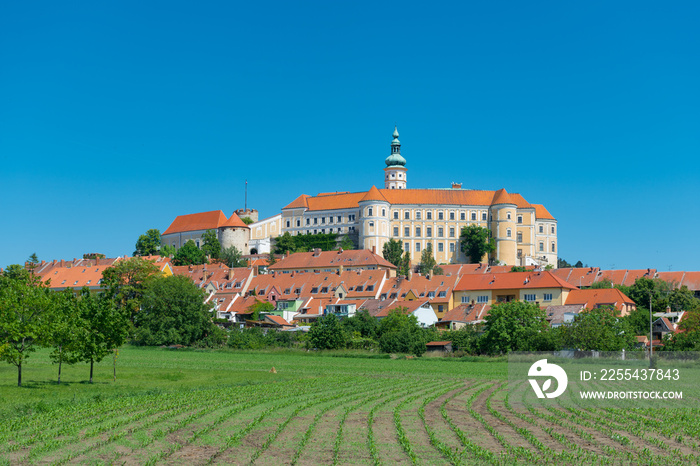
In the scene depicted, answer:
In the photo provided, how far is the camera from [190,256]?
153250 millimetres

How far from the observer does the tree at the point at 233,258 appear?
15146cm

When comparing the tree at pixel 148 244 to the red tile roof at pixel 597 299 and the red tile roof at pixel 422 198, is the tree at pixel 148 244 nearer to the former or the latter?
the red tile roof at pixel 422 198

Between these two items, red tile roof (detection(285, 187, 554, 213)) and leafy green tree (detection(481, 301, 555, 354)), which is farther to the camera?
red tile roof (detection(285, 187, 554, 213))

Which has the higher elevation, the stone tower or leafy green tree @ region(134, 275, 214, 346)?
the stone tower

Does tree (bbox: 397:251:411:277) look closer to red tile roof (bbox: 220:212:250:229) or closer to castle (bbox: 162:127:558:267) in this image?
castle (bbox: 162:127:558:267)

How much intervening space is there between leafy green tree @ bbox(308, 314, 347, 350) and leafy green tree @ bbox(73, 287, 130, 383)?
108 feet

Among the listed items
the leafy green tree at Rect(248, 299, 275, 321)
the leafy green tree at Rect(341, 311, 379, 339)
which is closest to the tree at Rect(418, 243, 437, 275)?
the leafy green tree at Rect(248, 299, 275, 321)

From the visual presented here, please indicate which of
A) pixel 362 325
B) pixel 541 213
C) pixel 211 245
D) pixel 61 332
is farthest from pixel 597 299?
pixel 541 213

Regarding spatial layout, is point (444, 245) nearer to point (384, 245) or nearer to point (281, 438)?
point (384, 245)

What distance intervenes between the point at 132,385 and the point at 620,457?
2463 centimetres

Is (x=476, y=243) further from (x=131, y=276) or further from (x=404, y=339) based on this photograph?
(x=404, y=339)

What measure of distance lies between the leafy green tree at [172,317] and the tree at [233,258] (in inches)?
2689

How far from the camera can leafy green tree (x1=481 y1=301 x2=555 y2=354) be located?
61.9 meters

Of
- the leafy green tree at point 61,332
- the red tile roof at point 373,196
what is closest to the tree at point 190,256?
the red tile roof at point 373,196
